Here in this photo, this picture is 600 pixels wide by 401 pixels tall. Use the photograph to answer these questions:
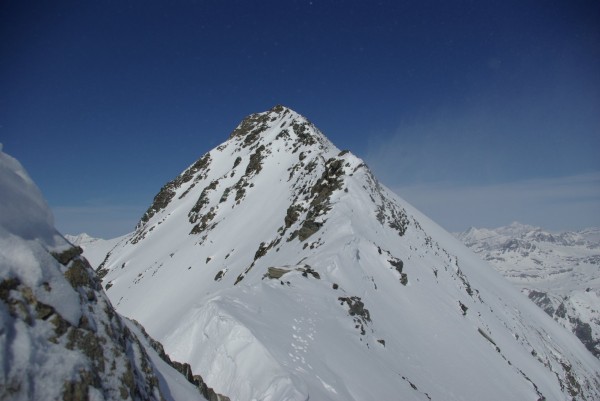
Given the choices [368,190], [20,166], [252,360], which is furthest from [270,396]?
[368,190]

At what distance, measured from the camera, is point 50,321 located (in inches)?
191

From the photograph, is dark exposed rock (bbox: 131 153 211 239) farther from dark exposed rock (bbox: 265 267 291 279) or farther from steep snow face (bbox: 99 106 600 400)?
dark exposed rock (bbox: 265 267 291 279)

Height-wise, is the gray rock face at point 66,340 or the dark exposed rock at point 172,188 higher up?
the dark exposed rock at point 172,188

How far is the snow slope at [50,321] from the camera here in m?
4.30

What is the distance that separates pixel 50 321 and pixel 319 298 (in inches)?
497

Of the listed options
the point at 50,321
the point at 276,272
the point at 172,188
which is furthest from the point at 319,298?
the point at 172,188

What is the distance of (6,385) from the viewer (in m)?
3.96

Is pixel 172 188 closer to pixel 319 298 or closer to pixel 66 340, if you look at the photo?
pixel 319 298

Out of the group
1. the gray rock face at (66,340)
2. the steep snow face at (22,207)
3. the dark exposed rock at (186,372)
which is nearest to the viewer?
the gray rock face at (66,340)

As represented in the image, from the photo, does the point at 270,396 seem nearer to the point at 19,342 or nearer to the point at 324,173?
the point at 19,342

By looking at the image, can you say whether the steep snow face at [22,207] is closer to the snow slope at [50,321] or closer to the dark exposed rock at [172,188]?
the snow slope at [50,321]

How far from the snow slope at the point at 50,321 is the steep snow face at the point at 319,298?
4.72 metres

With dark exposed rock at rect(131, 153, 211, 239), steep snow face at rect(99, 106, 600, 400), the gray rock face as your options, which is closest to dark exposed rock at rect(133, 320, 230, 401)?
steep snow face at rect(99, 106, 600, 400)

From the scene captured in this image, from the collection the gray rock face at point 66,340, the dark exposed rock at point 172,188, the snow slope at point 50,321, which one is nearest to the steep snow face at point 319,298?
Result: the gray rock face at point 66,340
